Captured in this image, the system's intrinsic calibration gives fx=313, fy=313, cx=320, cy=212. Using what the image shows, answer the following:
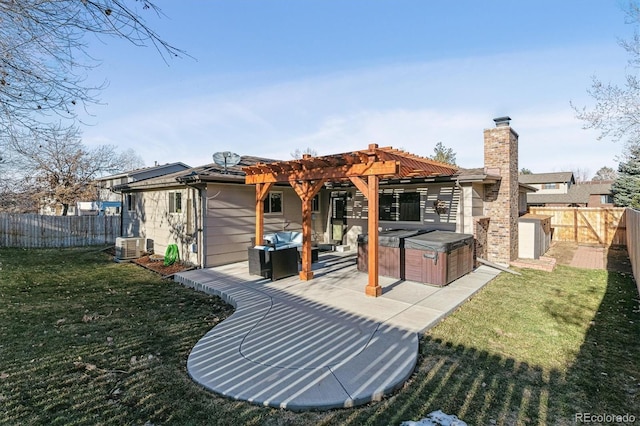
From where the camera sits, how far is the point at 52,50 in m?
3.26

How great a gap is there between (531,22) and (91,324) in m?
11.6

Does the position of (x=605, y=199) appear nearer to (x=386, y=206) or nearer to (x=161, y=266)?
(x=386, y=206)

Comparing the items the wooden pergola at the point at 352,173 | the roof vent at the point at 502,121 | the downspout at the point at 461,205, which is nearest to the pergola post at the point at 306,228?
the wooden pergola at the point at 352,173

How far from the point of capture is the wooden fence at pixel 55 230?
13789mm

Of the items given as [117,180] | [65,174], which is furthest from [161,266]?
[117,180]

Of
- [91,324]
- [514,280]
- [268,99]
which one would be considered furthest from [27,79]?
[268,99]

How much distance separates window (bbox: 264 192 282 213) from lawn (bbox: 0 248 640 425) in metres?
4.11

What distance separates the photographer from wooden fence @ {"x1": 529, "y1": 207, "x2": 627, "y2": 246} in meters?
14.0

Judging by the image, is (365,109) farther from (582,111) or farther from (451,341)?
(451,341)

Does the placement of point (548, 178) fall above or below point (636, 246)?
above

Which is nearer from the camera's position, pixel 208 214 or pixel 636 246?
pixel 636 246

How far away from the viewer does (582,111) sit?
376 inches

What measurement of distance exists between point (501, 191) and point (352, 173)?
5543 mm

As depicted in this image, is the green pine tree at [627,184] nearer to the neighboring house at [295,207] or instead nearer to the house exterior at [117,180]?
the neighboring house at [295,207]
